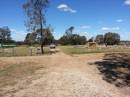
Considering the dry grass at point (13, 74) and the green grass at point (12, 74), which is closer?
the green grass at point (12, 74)

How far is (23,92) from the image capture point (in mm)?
12336

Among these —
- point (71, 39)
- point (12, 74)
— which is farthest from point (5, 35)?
point (12, 74)

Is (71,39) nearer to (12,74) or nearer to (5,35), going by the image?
(5,35)

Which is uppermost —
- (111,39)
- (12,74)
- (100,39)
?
(100,39)

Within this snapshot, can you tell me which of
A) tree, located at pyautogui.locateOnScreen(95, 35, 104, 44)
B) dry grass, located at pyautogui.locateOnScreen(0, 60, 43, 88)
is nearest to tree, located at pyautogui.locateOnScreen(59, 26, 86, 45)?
tree, located at pyautogui.locateOnScreen(95, 35, 104, 44)

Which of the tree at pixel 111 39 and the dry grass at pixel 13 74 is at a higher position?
the tree at pixel 111 39

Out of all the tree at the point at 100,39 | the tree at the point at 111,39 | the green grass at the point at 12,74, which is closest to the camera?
the green grass at the point at 12,74

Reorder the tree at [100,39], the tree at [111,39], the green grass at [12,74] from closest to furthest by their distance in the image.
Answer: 1. the green grass at [12,74]
2. the tree at [111,39]
3. the tree at [100,39]

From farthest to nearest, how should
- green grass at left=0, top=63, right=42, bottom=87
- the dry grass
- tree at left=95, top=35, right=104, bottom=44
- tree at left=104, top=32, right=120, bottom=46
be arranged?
tree at left=95, top=35, right=104, bottom=44 < tree at left=104, top=32, right=120, bottom=46 < the dry grass < green grass at left=0, top=63, right=42, bottom=87

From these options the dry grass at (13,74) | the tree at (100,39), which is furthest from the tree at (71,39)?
the dry grass at (13,74)

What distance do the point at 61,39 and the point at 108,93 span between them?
148139 millimetres

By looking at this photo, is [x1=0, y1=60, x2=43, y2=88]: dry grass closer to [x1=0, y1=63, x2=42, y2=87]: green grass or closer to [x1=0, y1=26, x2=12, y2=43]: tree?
[x1=0, y1=63, x2=42, y2=87]: green grass

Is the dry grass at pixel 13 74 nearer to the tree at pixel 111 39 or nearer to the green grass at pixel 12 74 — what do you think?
the green grass at pixel 12 74

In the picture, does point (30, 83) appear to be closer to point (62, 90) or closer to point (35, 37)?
point (62, 90)
